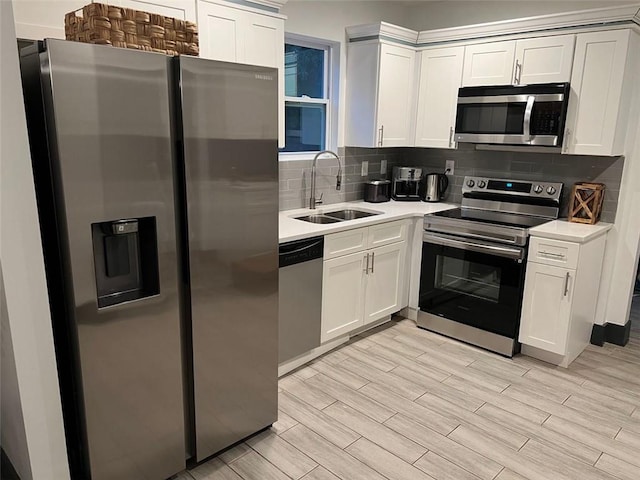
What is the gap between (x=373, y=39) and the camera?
12.0ft

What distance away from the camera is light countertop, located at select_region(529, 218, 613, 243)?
2962mm

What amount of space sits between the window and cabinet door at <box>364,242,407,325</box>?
1.05 m

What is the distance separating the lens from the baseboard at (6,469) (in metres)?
2.10

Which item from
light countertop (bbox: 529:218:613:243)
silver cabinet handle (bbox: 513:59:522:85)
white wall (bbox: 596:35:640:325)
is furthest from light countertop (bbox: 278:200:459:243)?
white wall (bbox: 596:35:640:325)

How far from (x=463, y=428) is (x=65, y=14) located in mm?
2779

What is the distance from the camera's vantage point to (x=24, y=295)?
5.24 ft

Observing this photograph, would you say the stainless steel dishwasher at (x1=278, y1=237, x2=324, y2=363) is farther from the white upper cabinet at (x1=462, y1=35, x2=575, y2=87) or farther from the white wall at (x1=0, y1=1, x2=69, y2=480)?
the white upper cabinet at (x1=462, y1=35, x2=575, y2=87)

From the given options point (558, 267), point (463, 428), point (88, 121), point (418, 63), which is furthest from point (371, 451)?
point (418, 63)

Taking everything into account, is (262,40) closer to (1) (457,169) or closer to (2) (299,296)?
(2) (299,296)

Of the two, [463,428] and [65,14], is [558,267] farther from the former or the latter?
[65,14]

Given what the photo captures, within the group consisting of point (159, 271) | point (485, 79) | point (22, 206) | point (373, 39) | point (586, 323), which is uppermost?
point (373, 39)

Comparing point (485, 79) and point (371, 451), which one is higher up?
point (485, 79)

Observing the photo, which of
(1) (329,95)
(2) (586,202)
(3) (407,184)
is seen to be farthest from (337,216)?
(2) (586,202)

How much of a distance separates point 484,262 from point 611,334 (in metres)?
1.21
